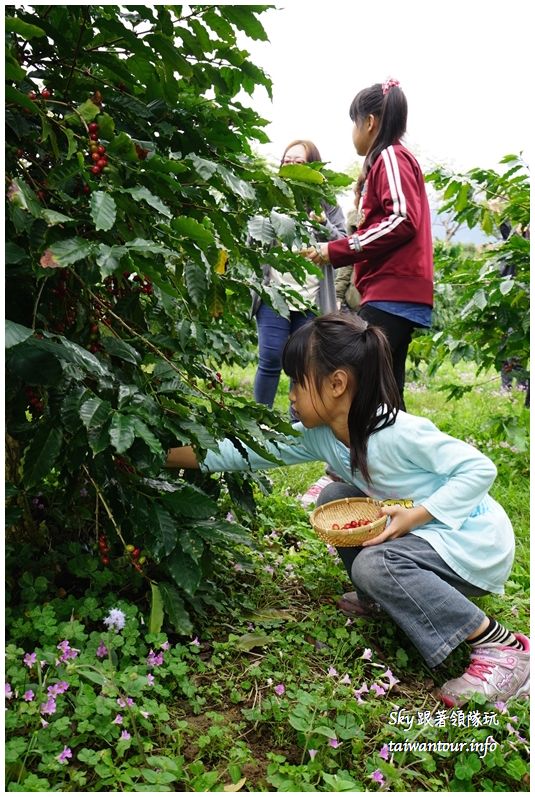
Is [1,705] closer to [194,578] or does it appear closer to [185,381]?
[194,578]

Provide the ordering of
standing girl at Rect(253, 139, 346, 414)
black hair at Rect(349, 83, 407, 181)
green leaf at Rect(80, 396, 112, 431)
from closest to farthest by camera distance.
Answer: green leaf at Rect(80, 396, 112, 431) < black hair at Rect(349, 83, 407, 181) < standing girl at Rect(253, 139, 346, 414)

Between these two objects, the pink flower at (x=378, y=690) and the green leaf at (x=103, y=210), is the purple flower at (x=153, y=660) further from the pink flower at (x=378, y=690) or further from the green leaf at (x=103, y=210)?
the green leaf at (x=103, y=210)

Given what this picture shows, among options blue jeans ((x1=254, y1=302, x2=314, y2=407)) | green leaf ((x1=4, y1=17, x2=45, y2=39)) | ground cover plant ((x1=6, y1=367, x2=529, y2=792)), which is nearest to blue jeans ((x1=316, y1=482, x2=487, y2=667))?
ground cover plant ((x1=6, y1=367, x2=529, y2=792))

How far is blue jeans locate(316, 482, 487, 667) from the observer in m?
1.76

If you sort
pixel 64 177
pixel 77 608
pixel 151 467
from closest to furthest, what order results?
pixel 64 177 < pixel 151 467 < pixel 77 608

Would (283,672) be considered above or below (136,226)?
below

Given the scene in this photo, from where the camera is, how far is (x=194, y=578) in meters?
1.54

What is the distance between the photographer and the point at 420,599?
5.78 ft

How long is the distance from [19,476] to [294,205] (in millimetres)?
983

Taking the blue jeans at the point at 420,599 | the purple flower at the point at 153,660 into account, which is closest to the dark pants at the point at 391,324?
the blue jeans at the point at 420,599

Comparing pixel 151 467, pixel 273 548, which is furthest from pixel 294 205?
pixel 273 548

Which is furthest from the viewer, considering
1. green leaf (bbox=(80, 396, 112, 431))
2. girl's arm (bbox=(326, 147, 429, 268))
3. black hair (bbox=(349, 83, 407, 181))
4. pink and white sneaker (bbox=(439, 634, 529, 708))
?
black hair (bbox=(349, 83, 407, 181))

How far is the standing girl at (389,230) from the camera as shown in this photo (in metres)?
2.57

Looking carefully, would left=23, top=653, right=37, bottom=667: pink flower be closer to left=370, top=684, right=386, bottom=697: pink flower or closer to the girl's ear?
left=370, top=684, right=386, bottom=697: pink flower
